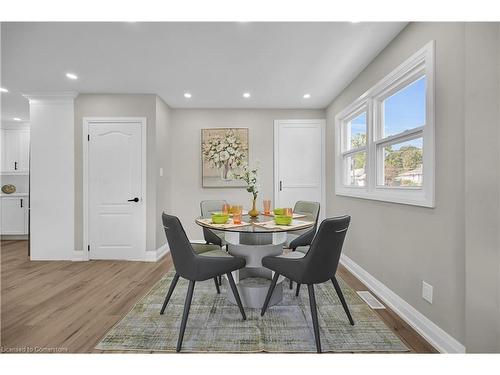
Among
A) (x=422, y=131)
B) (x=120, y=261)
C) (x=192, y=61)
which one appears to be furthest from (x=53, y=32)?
(x=422, y=131)

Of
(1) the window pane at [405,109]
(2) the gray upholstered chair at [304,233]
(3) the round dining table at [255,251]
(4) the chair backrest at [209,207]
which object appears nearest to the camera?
(1) the window pane at [405,109]

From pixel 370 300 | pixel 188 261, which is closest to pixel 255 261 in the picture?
pixel 188 261

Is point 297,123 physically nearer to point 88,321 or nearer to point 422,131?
point 422,131

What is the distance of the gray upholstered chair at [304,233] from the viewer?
287 centimetres

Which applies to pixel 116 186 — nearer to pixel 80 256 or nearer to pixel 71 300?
pixel 80 256

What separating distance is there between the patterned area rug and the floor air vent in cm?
6

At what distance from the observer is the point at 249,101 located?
411cm

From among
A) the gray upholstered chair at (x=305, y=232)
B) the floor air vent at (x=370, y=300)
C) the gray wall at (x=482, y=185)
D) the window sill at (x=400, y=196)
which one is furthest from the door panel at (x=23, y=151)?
the gray wall at (x=482, y=185)

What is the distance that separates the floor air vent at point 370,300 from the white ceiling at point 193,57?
7.91 ft

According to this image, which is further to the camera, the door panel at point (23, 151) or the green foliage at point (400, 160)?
the door panel at point (23, 151)

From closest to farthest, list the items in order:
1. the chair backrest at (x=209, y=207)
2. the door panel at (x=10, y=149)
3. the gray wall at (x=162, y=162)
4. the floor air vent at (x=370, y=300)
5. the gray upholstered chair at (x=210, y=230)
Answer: the floor air vent at (x=370, y=300) → the gray upholstered chair at (x=210, y=230) → the chair backrest at (x=209, y=207) → the gray wall at (x=162, y=162) → the door panel at (x=10, y=149)

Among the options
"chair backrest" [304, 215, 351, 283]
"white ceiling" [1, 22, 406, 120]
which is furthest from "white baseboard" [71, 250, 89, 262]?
"chair backrest" [304, 215, 351, 283]

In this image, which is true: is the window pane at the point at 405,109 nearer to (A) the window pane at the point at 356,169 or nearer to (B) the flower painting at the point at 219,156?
(A) the window pane at the point at 356,169

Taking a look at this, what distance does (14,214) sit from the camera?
5008mm
